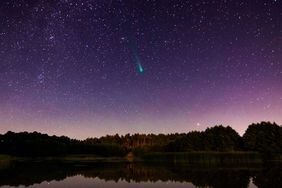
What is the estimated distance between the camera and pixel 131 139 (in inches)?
7229

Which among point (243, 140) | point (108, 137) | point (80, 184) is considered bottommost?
point (80, 184)

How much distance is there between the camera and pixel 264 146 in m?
76.4

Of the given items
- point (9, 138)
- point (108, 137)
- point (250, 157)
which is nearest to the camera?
point (250, 157)

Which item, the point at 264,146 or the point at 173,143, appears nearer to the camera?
the point at 264,146

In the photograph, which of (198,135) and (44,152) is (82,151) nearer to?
(44,152)

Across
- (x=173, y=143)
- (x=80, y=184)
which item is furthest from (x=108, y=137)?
(x=80, y=184)

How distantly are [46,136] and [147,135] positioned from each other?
226 ft

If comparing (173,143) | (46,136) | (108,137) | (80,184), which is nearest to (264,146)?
(173,143)

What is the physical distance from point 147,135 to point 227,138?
105591 mm

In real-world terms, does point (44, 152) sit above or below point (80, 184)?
Answer: above

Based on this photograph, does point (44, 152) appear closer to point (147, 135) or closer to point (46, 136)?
point (46, 136)

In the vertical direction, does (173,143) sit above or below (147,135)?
below

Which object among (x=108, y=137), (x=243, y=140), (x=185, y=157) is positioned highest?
(x=108, y=137)

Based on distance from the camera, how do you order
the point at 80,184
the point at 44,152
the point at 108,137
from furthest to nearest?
the point at 108,137, the point at 44,152, the point at 80,184
